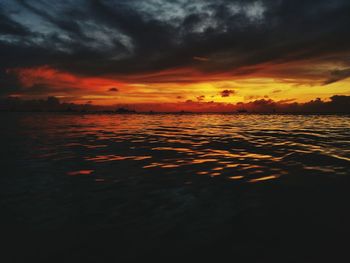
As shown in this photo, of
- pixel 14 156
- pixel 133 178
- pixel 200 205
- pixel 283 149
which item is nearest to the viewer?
pixel 200 205

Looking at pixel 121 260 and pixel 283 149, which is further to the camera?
pixel 283 149

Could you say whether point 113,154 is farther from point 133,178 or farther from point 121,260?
point 121,260

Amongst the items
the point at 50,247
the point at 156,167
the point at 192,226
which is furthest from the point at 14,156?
the point at 192,226

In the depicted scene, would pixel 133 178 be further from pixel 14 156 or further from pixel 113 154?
pixel 14 156

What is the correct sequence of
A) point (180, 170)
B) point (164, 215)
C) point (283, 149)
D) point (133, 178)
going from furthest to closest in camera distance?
point (283, 149), point (180, 170), point (133, 178), point (164, 215)

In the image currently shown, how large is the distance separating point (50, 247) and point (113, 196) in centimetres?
309

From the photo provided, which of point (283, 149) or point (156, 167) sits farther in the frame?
point (283, 149)

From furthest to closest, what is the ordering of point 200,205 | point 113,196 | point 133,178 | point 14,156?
1. point 14,156
2. point 133,178
3. point 113,196
4. point 200,205

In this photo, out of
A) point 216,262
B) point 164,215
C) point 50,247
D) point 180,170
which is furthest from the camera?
point 180,170

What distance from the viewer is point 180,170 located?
11664 millimetres

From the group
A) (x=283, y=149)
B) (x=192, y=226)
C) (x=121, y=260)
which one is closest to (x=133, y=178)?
(x=192, y=226)

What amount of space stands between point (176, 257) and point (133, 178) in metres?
5.77

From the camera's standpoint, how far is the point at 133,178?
10.4 m

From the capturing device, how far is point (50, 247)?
5258 mm
